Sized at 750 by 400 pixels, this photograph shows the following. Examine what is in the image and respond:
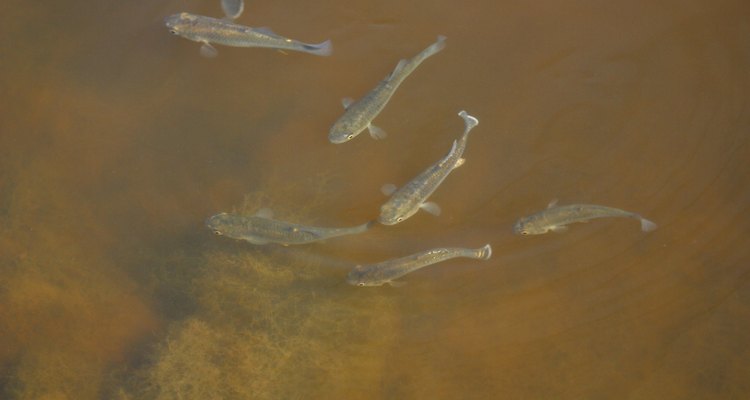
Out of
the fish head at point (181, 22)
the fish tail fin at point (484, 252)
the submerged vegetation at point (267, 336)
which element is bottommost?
the submerged vegetation at point (267, 336)

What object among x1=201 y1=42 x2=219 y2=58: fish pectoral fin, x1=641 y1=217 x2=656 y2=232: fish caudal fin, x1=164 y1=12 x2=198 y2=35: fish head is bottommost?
x1=641 y1=217 x2=656 y2=232: fish caudal fin

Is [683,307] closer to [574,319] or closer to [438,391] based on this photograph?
[574,319]

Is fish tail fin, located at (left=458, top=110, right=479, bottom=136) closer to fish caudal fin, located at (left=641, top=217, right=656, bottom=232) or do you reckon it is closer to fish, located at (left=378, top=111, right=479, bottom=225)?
fish, located at (left=378, top=111, right=479, bottom=225)

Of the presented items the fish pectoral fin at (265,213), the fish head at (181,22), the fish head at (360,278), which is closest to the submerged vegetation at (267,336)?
the fish head at (360,278)

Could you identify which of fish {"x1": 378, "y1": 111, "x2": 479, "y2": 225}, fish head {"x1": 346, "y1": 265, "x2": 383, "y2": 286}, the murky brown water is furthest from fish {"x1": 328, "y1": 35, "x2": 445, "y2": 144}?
fish head {"x1": 346, "y1": 265, "x2": 383, "y2": 286}

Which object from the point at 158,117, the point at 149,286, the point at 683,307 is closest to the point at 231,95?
the point at 158,117

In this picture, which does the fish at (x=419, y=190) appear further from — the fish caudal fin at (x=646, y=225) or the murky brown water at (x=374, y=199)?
the fish caudal fin at (x=646, y=225)

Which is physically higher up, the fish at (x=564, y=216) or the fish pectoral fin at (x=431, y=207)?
the fish pectoral fin at (x=431, y=207)
